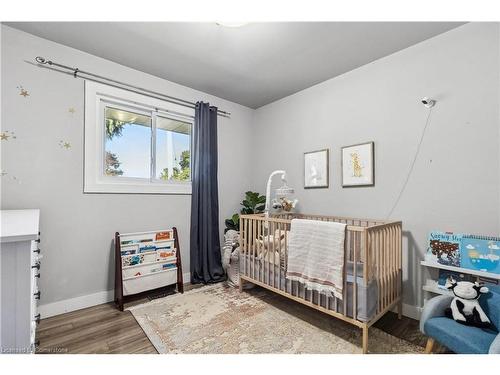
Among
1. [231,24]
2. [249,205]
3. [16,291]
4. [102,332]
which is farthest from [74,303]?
[231,24]

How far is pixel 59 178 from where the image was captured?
6.79 feet

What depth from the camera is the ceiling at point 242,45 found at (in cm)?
183

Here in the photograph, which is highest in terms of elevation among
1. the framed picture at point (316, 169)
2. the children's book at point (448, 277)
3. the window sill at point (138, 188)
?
the framed picture at point (316, 169)

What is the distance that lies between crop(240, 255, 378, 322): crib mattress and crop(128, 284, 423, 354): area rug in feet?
0.67

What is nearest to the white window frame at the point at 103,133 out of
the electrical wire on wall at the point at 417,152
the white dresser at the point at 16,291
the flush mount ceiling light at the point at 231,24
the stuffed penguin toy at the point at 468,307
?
the flush mount ceiling light at the point at 231,24

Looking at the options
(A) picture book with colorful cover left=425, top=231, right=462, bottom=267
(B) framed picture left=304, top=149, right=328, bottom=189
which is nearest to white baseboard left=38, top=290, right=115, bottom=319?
(B) framed picture left=304, top=149, right=328, bottom=189

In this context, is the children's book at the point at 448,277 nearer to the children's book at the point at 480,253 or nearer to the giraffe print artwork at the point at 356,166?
the children's book at the point at 480,253

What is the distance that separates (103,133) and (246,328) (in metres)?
2.22

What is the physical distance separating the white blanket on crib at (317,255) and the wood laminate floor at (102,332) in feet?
2.12

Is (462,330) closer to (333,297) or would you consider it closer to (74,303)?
(333,297)

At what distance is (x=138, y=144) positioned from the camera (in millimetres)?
2643

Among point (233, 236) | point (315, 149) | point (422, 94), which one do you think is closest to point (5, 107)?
point (233, 236)

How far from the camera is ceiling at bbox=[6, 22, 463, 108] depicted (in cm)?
183

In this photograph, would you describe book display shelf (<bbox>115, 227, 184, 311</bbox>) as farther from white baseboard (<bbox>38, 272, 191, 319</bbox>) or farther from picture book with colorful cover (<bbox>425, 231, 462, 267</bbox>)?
picture book with colorful cover (<bbox>425, 231, 462, 267</bbox>)
